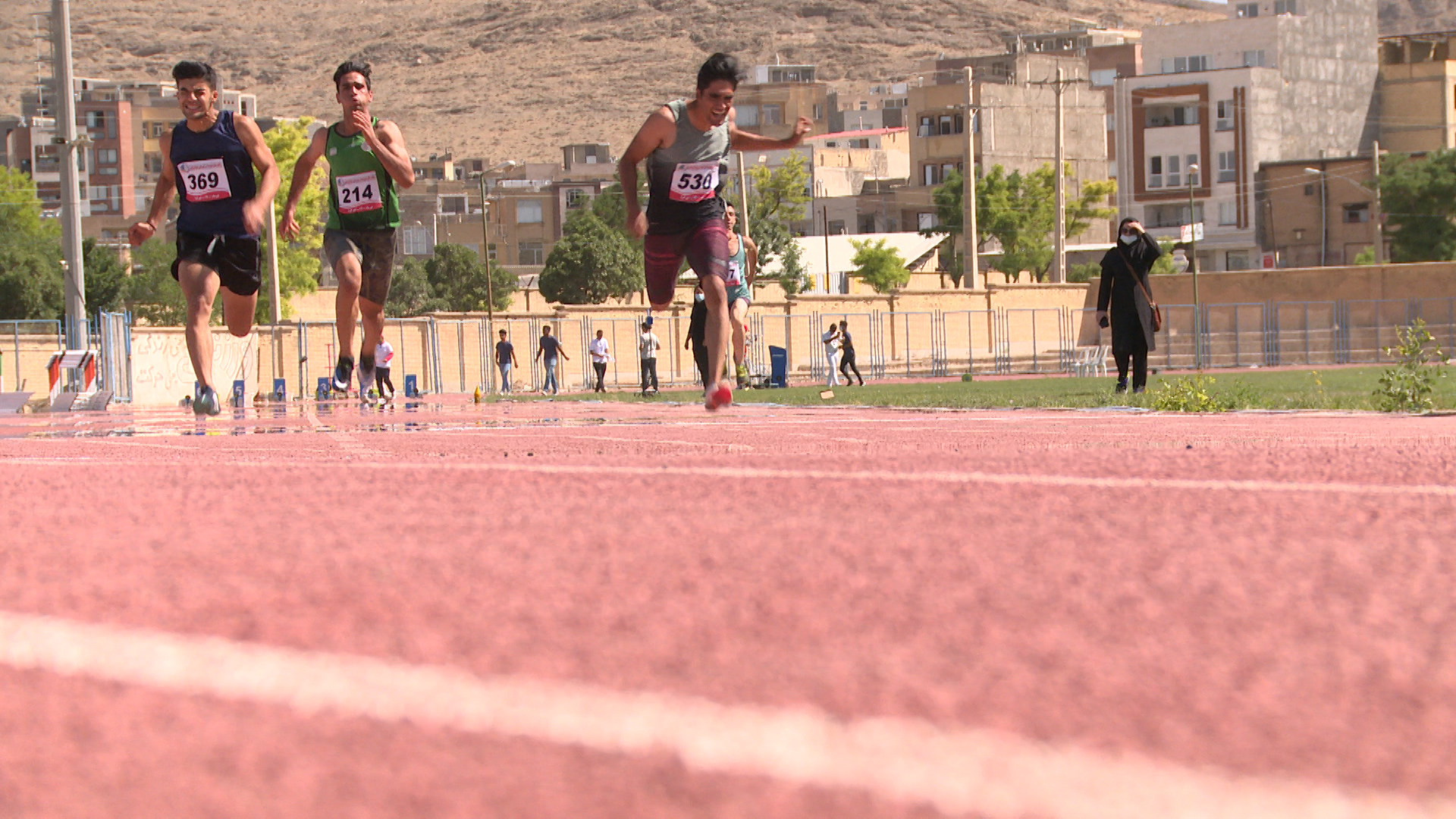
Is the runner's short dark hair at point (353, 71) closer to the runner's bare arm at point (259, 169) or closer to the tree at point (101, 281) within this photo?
the runner's bare arm at point (259, 169)

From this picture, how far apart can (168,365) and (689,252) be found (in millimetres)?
33067

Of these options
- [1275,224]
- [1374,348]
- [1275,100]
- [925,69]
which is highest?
[925,69]

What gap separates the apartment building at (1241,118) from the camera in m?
99.8

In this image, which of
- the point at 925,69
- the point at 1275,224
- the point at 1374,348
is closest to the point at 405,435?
the point at 1374,348

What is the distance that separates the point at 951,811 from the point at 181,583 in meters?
1.82

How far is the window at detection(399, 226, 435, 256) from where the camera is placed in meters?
146

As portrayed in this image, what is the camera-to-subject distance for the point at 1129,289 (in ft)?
53.2

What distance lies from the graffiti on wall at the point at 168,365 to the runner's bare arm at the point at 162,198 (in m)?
27.2

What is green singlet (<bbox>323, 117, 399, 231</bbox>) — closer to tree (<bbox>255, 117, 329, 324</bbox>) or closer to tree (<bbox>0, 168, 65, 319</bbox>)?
tree (<bbox>255, 117, 329, 324</bbox>)

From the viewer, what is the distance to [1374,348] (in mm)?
49625

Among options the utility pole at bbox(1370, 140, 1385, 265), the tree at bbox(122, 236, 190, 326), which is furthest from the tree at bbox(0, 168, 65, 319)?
the utility pole at bbox(1370, 140, 1385, 265)

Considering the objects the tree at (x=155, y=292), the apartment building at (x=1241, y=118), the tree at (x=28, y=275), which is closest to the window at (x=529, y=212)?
the apartment building at (x=1241, y=118)

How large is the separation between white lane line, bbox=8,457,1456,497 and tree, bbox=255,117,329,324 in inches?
2220

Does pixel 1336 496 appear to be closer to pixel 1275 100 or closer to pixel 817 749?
pixel 817 749
